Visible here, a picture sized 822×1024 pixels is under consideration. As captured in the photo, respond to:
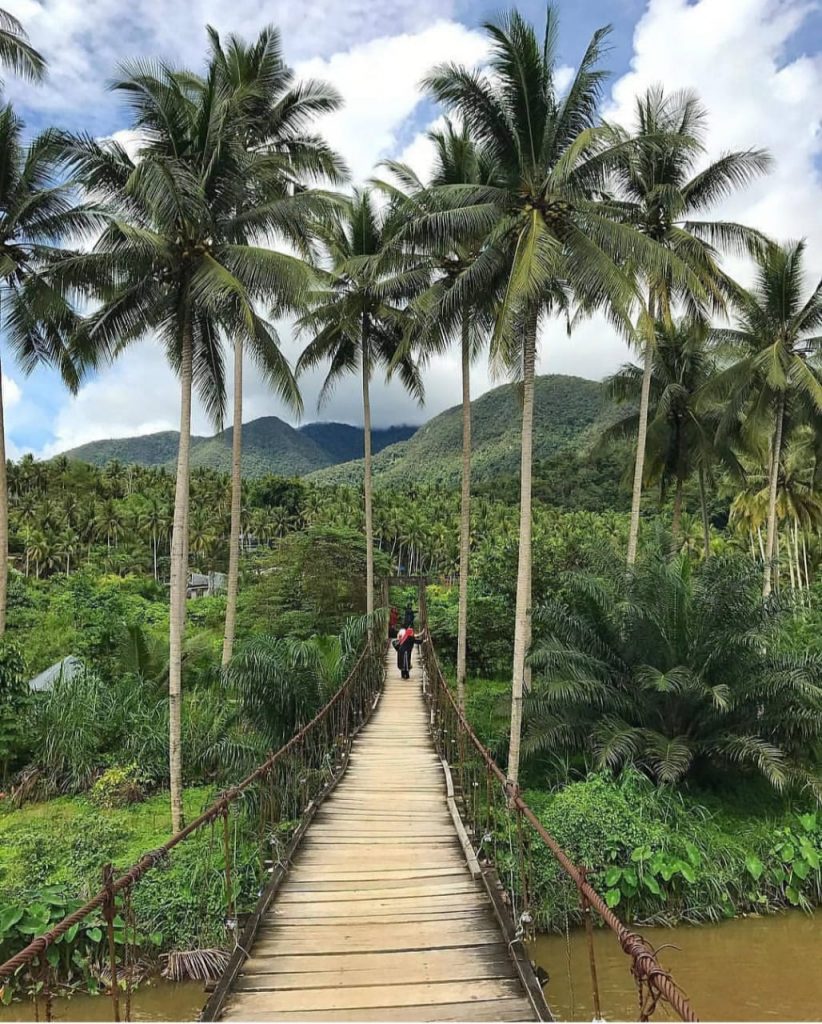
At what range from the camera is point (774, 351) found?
42.4 ft

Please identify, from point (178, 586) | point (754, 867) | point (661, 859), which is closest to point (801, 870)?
point (754, 867)

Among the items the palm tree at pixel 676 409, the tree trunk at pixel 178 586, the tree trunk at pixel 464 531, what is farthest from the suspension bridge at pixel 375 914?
the palm tree at pixel 676 409

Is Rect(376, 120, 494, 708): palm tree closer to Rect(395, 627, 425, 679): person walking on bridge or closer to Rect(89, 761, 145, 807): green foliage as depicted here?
Rect(395, 627, 425, 679): person walking on bridge

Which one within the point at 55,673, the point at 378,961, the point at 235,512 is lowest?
the point at 378,961

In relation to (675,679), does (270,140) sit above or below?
above

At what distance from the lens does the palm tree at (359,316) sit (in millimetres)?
14961

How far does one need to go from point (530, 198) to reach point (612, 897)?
861cm

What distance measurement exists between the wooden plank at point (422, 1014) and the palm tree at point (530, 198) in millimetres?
5200

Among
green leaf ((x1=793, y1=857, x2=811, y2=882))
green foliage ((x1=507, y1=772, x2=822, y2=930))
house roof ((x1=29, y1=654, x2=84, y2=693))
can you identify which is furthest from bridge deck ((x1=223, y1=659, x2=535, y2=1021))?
house roof ((x1=29, y1=654, x2=84, y2=693))

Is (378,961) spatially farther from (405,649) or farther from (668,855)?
(405,649)

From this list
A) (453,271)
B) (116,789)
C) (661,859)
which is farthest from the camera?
(453,271)

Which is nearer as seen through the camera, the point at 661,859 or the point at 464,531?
the point at 661,859

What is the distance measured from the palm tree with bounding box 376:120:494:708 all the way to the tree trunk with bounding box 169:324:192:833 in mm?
3643

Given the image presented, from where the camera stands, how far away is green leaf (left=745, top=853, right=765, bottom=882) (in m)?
7.84
